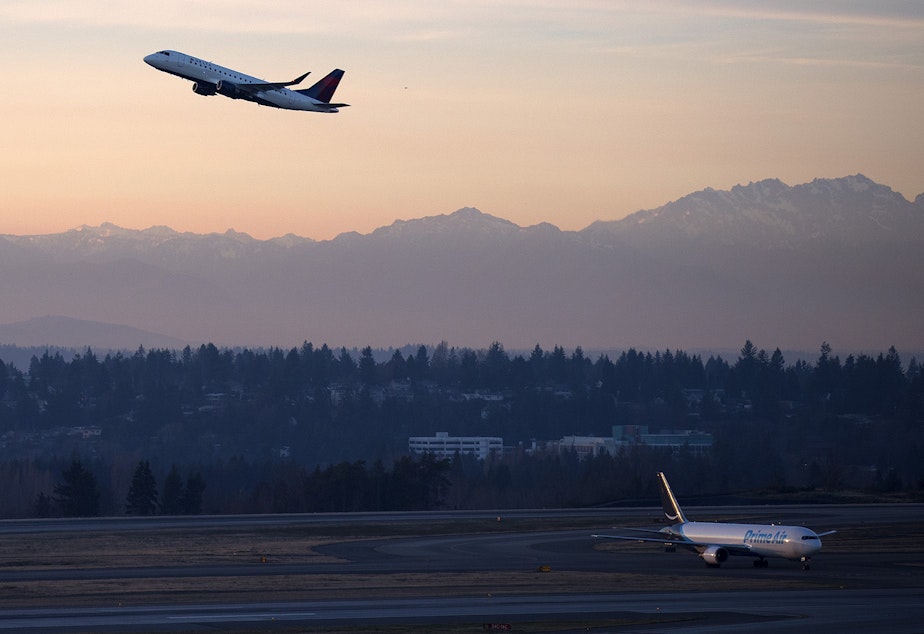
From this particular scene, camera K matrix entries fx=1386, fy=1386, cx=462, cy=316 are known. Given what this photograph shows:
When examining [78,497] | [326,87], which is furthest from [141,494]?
[326,87]

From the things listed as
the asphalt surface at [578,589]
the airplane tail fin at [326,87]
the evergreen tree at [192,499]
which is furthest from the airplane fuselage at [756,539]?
the evergreen tree at [192,499]

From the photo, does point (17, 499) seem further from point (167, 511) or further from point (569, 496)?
point (569, 496)

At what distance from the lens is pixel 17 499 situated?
7717 inches

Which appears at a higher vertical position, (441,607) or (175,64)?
(175,64)

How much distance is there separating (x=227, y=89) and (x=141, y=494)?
64.7 meters

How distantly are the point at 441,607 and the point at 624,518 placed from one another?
170ft

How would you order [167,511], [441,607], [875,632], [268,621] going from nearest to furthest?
[875,632], [268,621], [441,607], [167,511]

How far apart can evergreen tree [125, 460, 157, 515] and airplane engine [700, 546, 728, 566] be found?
288 feet

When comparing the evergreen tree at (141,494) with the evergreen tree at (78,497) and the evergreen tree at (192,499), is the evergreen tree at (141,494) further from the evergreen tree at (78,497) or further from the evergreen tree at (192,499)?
the evergreen tree at (78,497)

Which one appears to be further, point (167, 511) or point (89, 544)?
point (167, 511)

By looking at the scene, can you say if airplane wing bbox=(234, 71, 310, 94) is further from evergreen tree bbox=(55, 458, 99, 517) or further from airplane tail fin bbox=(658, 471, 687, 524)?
evergreen tree bbox=(55, 458, 99, 517)

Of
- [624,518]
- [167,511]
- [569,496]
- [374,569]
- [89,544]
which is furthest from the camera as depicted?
[569,496]

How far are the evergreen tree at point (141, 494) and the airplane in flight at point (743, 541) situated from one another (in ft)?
277

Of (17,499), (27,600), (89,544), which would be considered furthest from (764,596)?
(17,499)
